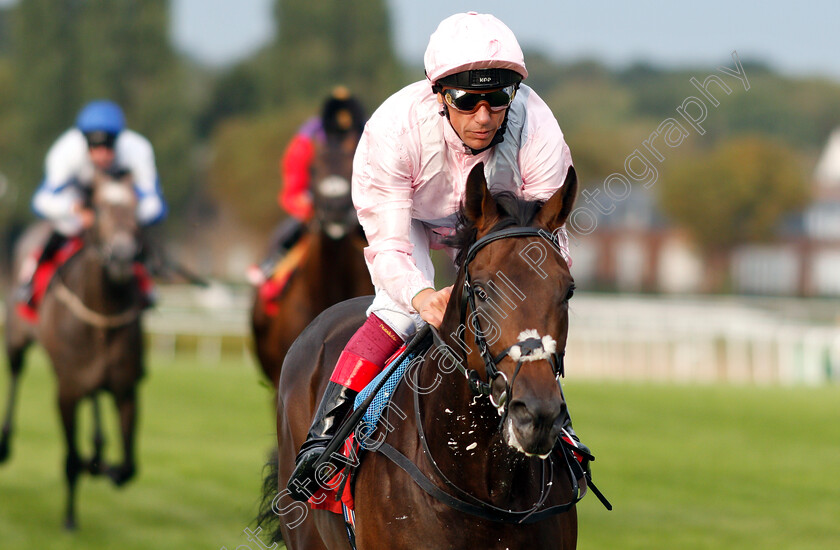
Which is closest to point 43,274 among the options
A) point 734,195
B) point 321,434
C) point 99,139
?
point 99,139

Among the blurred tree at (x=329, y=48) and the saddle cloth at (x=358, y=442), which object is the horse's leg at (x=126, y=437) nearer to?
the saddle cloth at (x=358, y=442)

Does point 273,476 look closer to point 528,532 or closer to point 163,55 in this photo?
point 528,532

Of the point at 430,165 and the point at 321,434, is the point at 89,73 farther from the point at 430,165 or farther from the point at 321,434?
the point at 430,165

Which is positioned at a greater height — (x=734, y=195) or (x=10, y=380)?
(x=10, y=380)

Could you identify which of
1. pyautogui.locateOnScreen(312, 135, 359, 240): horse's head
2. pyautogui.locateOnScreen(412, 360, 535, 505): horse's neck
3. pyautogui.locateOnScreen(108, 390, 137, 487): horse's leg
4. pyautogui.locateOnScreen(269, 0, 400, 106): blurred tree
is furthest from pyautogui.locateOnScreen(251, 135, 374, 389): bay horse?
pyautogui.locateOnScreen(269, 0, 400, 106): blurred tree

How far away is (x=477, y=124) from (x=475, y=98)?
0.07 m

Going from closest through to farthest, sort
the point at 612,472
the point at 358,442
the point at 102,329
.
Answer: the point at 358,442
the point at 102,329
the point at 612,472

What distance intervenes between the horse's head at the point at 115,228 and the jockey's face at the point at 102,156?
35cm

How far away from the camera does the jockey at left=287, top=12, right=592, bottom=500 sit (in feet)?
10.9

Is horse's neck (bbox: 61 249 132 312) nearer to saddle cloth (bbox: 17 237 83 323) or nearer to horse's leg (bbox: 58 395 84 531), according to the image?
saddle cloth (bbox: 17 237 83 323)

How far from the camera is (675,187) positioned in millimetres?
56969

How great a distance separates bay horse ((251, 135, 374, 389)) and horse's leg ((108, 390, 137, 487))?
3.21 ft

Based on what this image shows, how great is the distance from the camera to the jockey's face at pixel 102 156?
8.22 m

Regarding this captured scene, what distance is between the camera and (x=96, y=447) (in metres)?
8.23
